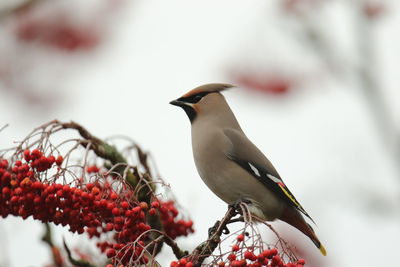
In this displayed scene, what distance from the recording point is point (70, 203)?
2756 millimetres

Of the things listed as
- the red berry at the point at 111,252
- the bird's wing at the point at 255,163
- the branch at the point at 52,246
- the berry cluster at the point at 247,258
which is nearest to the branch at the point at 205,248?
the berry cluster at the point at 247,258

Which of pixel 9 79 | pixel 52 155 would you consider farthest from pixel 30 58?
pixel 52 155

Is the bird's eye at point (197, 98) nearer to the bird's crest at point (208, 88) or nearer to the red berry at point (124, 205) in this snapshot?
the bird's crest at point (208, 88)

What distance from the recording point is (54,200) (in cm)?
274

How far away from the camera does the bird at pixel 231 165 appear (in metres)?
3.96

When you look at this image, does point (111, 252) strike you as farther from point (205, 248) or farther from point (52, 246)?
point (52, 246)

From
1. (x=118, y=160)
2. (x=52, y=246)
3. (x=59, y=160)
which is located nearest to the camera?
(x=59, y=160)

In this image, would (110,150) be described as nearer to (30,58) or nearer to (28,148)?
(28,148)

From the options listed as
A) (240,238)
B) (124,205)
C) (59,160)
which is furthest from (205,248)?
(59,160)

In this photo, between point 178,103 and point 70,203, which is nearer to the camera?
point 70,203

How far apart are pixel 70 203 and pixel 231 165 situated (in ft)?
4.78

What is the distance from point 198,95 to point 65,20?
1.68 m

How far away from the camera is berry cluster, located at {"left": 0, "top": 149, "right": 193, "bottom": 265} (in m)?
2.75

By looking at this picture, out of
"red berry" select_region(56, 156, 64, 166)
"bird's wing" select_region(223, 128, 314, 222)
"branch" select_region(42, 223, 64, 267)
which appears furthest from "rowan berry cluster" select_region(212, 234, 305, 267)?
"bird's wing" select_region(223, 128, 314, 222)
